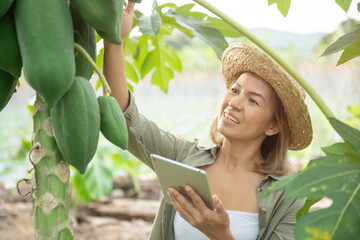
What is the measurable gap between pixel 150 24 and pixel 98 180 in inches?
109

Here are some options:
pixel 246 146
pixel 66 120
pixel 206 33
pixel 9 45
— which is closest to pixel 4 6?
pixel 9 45

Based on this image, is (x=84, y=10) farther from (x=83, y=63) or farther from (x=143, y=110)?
(x=143, y=110)

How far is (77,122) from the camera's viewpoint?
0.62 metres

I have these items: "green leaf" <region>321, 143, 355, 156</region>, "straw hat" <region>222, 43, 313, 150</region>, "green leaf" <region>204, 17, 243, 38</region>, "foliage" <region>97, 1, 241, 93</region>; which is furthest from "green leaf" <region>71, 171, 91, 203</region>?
"green leaf" <region>321, 143, 355, 156</region>

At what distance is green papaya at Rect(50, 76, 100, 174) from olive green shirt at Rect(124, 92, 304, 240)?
0.63 metres

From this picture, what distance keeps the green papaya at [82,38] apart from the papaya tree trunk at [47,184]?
82 mm

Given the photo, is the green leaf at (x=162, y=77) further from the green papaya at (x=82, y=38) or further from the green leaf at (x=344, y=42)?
the green papaya at (x=82, y=38)

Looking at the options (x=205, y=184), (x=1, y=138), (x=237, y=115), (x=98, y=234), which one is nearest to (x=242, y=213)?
(x=237, y=115)

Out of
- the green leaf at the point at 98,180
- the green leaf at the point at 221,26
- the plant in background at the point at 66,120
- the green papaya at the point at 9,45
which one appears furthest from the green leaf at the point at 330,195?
the green leaf at the point at 98,180

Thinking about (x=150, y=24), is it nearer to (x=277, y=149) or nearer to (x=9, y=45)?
(x=9, y=45)

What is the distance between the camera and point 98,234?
3.40 meters

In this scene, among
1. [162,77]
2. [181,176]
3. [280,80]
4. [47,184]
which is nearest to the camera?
[47,184]

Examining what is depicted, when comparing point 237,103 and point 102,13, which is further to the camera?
point 237,103

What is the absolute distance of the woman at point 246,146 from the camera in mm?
1396
